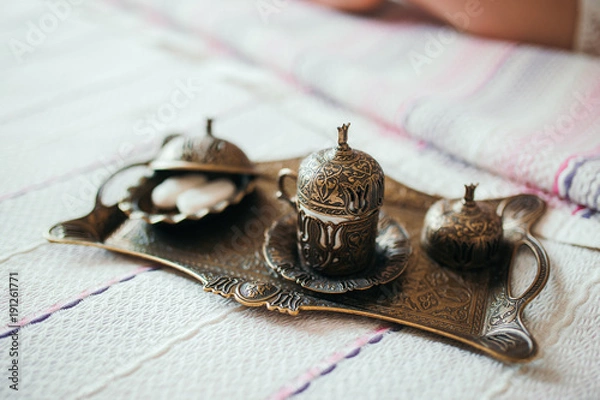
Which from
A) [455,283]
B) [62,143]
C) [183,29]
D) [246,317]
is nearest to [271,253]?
[246,317]

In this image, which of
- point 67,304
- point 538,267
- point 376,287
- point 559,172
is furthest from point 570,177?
point 67,304

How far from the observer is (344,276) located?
496 millimetres

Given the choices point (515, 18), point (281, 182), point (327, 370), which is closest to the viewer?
point (327, 370)

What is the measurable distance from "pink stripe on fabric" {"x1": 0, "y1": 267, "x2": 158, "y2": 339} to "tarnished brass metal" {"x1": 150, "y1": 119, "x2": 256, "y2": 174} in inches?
4.7

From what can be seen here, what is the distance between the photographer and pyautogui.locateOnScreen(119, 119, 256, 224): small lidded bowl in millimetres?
576

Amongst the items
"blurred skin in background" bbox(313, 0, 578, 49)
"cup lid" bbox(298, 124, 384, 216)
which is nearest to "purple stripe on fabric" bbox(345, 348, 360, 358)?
"cup lid" bbox(298, 124, 384, 216)

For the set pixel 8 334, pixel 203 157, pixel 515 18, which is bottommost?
pixel 8 334

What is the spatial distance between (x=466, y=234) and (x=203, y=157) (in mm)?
284

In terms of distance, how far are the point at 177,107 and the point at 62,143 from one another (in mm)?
197

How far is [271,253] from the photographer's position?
0.52 meters

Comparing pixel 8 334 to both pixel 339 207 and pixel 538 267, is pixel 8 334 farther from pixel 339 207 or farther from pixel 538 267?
pixel 538 267

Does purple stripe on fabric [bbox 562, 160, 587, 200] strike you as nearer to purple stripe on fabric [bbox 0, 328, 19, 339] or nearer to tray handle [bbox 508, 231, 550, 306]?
tray handle [bbox 508, 231, 550, 306]

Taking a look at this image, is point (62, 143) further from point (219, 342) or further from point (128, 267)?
point (219, 342)

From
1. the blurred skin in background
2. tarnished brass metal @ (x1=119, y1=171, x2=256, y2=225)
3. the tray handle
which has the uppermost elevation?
the blurred skin in background
